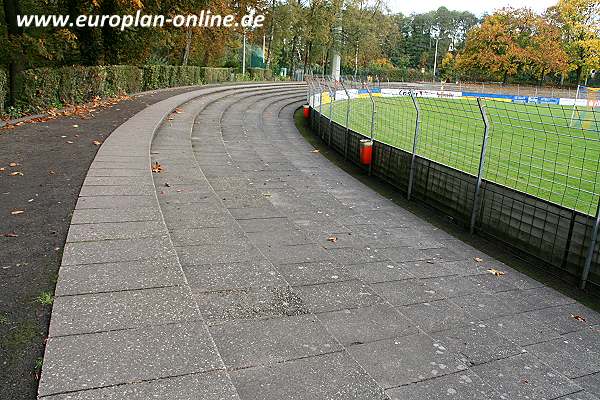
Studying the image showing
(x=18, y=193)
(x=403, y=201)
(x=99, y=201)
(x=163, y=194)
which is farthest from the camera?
(x=403, y=201)

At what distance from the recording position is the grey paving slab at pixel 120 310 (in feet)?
11.8

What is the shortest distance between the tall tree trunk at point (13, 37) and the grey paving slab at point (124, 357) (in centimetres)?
1290

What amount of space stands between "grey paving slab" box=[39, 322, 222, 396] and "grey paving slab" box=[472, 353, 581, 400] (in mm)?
2014

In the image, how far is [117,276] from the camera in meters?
4.41

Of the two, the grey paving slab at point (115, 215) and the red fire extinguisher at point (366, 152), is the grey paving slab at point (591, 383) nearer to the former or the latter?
the grey paving slab at point (115, 215)

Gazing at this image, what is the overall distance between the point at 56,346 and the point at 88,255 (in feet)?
5.31

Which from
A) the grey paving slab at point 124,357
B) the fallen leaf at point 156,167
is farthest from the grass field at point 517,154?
the grey paving slab at point 124,357

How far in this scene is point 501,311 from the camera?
4.91m

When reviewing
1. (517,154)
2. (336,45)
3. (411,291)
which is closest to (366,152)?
(517,154)

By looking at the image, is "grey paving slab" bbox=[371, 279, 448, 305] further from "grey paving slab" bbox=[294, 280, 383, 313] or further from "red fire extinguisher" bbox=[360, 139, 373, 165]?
"red fire extinguisher" bbox=[360, 139, 373, 165]

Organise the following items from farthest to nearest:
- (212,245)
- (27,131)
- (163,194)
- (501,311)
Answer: (27,131) < (163,194) < (212,245) < (501,311)

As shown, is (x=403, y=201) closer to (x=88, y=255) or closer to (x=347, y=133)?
(x=347, y=133)

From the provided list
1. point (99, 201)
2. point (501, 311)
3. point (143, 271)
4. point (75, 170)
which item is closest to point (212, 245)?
point (143, 271)

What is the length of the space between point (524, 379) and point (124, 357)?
288cm
